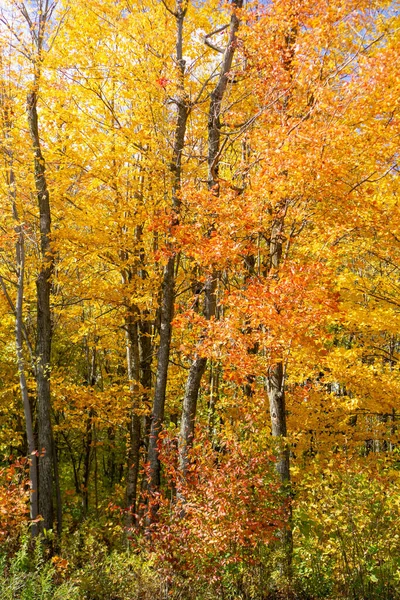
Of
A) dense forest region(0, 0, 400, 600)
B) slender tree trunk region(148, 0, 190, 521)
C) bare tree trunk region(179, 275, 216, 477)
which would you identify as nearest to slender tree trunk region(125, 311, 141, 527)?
dense forest region(0, 0, 400, 600)

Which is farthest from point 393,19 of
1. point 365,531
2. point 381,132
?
point 365,531

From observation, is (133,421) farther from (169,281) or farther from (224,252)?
(224,252)

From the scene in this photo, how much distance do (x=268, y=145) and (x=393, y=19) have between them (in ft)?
10.1

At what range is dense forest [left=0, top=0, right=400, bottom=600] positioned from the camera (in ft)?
15.9

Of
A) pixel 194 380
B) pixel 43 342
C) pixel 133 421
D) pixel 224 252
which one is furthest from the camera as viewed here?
pixel 133 421

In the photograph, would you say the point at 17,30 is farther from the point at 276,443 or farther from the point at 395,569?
the point at 395,569

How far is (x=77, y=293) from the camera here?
1045cm

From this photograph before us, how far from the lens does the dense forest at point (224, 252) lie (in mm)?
4855

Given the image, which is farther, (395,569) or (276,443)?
(276,443)

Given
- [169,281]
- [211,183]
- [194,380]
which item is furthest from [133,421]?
[211,183]

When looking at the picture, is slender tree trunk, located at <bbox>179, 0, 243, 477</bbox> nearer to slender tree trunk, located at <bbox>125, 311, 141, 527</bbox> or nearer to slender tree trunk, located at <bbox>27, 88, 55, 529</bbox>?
slender tree trunk, located at <bbox>125, 311, 141, 527</bbox>

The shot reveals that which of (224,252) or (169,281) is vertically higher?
(224,252)

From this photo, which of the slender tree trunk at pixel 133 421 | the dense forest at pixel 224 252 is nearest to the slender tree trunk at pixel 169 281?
the dense forest at pixel 224 252

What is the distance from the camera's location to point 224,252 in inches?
303
